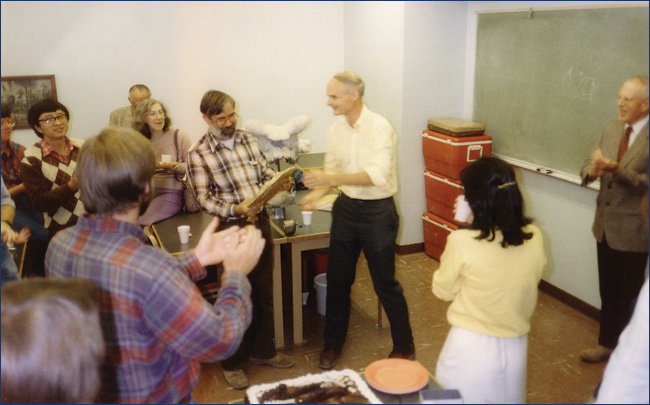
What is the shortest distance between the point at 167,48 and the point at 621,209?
1.43 metres

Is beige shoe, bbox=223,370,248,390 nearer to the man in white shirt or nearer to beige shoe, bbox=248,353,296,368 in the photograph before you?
beige shoe, bbox=248,353,296,368

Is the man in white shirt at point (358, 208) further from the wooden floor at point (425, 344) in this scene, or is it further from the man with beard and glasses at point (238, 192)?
the man with beard and glasses at point (238, 192)

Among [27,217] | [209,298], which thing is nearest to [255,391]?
[209,298]

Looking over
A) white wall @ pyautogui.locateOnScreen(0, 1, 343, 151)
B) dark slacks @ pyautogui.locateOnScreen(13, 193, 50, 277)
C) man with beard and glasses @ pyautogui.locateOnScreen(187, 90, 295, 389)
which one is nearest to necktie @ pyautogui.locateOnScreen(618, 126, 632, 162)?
white wall @ pyautogui.locateOnScreen(0, 1, 343, 151)

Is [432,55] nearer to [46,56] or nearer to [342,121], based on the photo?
[342,121]

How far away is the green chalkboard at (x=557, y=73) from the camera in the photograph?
2.09 meters

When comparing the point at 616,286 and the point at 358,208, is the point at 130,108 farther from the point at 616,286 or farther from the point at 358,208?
the point at 616,286

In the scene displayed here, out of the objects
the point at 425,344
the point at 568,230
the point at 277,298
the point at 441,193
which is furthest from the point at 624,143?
the point at 277,298

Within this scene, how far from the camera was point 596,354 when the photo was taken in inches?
75.3

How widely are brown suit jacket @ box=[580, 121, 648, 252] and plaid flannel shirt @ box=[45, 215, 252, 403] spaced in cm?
116

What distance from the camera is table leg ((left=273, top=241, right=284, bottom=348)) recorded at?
240 cm

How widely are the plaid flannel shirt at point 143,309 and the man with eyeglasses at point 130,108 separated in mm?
414

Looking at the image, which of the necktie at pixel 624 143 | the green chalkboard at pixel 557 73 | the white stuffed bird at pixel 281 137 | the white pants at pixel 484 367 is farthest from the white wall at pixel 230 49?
the white pants at pixel 484 367

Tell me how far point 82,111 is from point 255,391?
2.93ft
